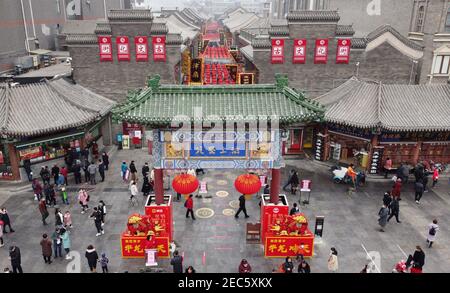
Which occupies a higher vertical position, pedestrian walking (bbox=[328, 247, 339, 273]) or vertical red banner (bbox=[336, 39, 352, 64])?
vertical red banner (bbox=[336, 39, 352, 64])

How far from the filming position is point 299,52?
2606 centimetres

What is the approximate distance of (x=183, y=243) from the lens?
16.1m

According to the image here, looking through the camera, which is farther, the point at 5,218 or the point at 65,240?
the point at 5,218

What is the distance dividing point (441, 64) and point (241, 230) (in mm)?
26150

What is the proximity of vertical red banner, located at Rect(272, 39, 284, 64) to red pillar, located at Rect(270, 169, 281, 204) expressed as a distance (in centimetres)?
1300

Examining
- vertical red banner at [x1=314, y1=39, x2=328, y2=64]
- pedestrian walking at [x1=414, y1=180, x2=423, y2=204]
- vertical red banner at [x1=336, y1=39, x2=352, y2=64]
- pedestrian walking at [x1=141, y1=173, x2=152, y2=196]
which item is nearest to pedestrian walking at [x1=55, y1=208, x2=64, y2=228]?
pedestrian walking at [x1=141, y1=173, x2=152, y2=196]

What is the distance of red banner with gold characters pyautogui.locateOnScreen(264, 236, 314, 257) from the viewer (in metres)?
14.9

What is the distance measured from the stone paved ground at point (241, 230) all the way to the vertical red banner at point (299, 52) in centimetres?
894

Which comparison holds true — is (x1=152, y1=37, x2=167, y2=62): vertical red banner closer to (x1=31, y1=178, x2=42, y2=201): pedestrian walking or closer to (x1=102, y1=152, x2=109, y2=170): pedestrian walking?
(x1=102, y1=152, x2=109, y2=170): pedestrian walking

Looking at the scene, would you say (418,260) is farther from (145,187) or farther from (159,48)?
(159,48)

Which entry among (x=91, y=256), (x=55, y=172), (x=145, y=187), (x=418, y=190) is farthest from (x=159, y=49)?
(x=418, y=190)

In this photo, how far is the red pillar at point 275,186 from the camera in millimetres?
15234

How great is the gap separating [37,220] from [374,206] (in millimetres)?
16836

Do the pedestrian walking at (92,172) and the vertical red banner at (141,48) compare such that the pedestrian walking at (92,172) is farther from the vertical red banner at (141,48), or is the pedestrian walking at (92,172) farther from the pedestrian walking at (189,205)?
the vertical red banner at (141,48)
